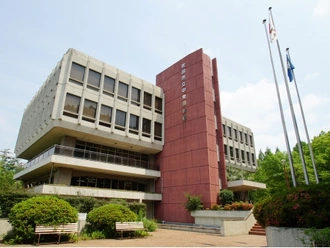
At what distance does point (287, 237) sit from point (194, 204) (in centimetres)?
1369

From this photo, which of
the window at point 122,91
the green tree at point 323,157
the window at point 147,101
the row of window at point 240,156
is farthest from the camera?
the row of window at point 240,156

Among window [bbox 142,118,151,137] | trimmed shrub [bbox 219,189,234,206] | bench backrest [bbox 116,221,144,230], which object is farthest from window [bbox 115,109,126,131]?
bench backrest [bbox 116,221,144,230]

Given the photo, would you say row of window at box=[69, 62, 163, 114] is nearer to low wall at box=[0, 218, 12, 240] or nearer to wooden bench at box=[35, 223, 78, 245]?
low wall at box=[0, 218, 12, 240]

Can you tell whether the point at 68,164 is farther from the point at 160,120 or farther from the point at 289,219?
the point at 289,219

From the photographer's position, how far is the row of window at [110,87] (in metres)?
23.0

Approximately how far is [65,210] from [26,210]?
66.8 inches

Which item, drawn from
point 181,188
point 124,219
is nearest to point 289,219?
point 124,219

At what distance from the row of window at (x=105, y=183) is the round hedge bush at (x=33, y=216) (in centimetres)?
1213

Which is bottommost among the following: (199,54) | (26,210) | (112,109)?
(26,210)

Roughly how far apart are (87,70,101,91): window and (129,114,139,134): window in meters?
4.90

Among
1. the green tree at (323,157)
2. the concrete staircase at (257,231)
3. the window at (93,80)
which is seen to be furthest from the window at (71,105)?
the green tree at (323,157)

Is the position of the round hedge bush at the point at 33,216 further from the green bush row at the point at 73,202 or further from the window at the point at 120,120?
the window at the point at 120,120

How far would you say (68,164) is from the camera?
20391 mm

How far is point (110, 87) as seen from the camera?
25.5 metres
